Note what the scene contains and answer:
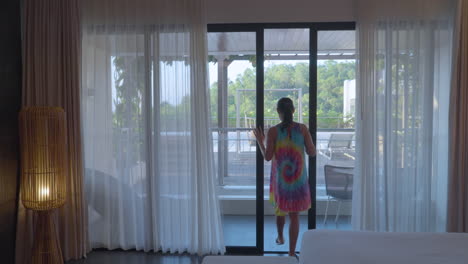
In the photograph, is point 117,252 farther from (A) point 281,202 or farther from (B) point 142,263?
(A) point 281,202

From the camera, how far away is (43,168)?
231 cm

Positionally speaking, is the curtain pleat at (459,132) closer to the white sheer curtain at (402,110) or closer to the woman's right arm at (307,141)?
the white sheer curtain at (402,110)

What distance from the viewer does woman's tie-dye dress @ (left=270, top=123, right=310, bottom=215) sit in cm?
249

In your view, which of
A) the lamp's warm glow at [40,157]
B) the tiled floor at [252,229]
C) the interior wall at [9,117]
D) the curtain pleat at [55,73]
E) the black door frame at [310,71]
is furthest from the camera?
the tiled floor at [252,229]

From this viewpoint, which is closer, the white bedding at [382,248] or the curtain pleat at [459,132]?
the white bedding at [382,248]

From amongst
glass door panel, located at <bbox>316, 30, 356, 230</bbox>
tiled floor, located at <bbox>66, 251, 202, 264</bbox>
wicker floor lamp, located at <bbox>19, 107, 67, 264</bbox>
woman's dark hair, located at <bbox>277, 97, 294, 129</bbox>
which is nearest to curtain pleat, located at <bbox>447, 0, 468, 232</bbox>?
glass door panel, located at <bbox>316, 30, 356, 230</bbox>

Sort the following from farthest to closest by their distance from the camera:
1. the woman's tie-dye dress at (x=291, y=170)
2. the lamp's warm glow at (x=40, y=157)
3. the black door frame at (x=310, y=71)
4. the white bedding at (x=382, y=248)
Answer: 1. the black door frame at (x=310, y=71)
2. the woman's tie-dye dress at (x=291, y=170)
3. the lamp's warm glow at (x=40, y=157)
4. the white bedding at (x=382, y=248)

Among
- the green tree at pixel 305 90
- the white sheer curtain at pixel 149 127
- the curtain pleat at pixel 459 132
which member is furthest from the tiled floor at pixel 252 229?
the green tree at pixel 305 90

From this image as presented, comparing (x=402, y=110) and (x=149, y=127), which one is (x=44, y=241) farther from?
(x=402, y=110)

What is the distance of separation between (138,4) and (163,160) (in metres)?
1.45

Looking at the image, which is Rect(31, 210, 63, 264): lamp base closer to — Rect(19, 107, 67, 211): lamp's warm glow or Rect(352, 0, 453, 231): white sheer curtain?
Rect(19, 107, 67, 211): lamp's warm glow

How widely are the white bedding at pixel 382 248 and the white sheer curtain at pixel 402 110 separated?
973mm

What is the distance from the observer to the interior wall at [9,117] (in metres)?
2.39

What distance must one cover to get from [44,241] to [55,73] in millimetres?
1426
